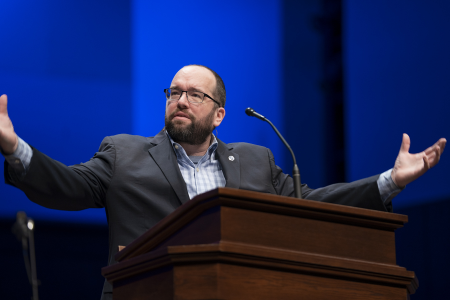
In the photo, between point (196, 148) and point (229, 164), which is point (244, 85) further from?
point (229, 164)

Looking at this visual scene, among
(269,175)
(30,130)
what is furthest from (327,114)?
(30,130)

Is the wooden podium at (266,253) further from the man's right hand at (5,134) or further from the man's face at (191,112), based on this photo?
the man's face at (191,112)

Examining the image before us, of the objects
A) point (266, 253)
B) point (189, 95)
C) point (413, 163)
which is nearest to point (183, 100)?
point (189, 95)

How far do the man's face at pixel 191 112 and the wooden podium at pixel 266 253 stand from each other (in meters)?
0.94

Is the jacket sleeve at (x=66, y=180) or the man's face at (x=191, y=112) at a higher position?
the man's face at (x=191, y=112)

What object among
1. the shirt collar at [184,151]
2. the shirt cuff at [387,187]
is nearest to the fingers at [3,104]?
the shirt collar at [184,151]

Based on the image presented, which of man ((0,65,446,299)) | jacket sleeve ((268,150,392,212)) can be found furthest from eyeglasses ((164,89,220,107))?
jacket sleeve ((268,150,392,212))

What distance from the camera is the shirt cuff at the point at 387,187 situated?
5.13 feet

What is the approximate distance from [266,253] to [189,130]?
1.16 m

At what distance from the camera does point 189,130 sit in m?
2.16

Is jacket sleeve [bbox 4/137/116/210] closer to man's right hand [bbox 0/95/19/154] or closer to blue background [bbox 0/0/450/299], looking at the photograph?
man's right hand [bbox 0/95/19/154]

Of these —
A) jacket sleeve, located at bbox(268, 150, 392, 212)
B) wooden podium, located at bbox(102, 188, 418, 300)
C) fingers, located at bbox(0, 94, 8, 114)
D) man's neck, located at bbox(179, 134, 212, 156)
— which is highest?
man's neck, located at bbox(179, 134, 212, 156)

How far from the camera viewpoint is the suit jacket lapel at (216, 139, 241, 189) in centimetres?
203

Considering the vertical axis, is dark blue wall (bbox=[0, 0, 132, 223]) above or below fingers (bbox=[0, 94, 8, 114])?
above
